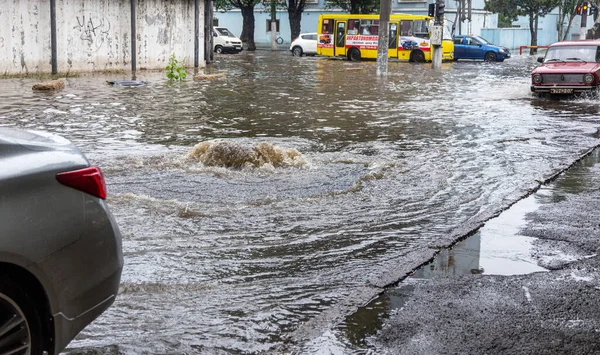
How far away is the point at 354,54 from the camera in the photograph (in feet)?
140

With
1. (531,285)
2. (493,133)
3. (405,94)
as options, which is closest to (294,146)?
(493,133)

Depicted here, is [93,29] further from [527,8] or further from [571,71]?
[527,8]

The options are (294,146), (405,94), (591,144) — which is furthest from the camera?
(405,94)

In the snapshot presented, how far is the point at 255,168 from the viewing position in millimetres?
9695

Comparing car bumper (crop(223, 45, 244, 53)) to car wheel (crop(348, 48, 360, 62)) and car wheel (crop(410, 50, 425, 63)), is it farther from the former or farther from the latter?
car wheel (crop(410, 50, 425, 63))

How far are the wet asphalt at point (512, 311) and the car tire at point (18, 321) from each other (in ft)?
5.83

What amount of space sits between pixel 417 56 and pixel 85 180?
37.8 meters

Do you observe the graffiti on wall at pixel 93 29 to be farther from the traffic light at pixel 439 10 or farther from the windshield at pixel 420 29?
the windshield at pixel 420 29

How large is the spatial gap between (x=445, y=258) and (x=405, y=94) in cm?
1581

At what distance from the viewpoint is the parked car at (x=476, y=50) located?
139ft

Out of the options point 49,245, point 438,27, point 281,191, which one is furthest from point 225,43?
point 49,245

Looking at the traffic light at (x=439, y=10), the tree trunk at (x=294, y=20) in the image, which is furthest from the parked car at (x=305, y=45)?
the traffic light at (x=439, y=10)

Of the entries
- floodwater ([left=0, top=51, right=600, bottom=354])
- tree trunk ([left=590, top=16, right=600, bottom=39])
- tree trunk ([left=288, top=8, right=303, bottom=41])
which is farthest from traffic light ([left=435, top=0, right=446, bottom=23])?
tree trunk ([left=288, top=8, right=303, bottom=41])

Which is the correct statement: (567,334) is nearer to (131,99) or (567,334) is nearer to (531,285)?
(531,285)
